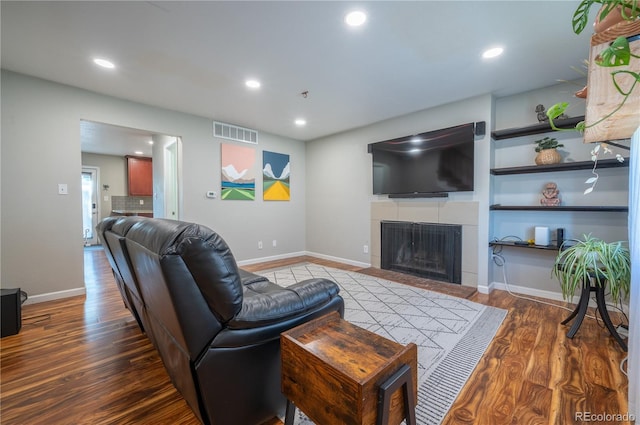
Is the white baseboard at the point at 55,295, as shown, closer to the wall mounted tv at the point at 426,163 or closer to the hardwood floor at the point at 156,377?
the hardwood floor at the point at 156,377

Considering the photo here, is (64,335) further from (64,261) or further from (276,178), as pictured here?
(276,178)

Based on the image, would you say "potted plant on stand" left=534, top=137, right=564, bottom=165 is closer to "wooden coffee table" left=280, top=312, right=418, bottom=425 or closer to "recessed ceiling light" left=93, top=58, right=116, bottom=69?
"wooden coffee table" left=280, top=312, right=418, bottom=425

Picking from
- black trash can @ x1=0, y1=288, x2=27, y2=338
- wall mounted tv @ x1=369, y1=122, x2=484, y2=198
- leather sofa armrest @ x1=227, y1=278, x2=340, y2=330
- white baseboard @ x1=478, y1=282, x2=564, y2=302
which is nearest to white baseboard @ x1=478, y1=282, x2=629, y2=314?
white baseboard @ x1=478, y1=282, x2=564, y2=302

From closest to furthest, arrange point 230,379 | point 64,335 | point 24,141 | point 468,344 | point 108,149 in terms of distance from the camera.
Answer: point 230,379 < point 468,344 < point 64,335 < point 24,141 < point 108,149

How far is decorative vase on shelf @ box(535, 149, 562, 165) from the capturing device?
2.79 metres

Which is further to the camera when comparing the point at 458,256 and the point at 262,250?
the point at 262,250

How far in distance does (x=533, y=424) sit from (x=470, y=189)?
2.53 meters

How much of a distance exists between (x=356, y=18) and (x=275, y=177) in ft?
11.1

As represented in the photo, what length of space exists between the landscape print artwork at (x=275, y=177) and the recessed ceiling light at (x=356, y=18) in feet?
10.3

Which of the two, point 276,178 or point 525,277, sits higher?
point 276,178

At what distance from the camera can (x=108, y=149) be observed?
615 centimetres

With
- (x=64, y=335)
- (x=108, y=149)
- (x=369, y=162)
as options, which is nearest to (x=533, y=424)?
(x=64, y=335)

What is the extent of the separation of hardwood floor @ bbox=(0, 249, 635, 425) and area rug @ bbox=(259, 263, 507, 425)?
8 cm

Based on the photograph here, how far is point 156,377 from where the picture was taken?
1651 millimetres
